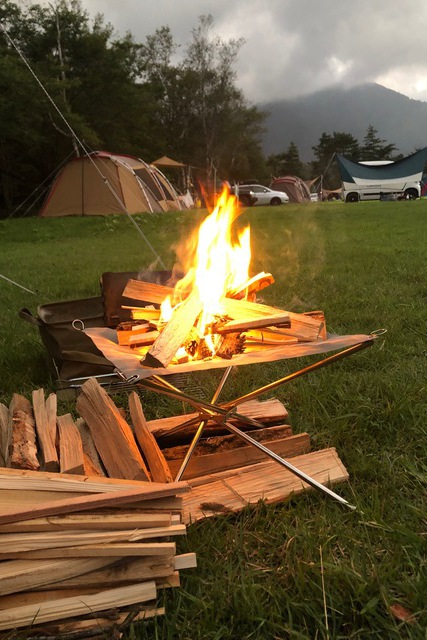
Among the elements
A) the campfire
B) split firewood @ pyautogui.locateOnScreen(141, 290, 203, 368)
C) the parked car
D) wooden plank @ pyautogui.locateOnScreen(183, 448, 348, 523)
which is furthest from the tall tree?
split firewood @ pyautogui.locateOnScreen(141, 290, 203, 368)

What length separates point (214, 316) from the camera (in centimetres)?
189

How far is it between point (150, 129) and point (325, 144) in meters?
59.3

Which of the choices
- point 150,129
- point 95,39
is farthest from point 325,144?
point 95,39

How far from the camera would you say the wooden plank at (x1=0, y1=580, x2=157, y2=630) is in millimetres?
1415

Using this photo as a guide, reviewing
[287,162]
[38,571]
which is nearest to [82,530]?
[38,571]

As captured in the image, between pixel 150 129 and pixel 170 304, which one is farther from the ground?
pixel 150 129

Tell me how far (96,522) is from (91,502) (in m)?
0.06

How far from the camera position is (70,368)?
2.97 m

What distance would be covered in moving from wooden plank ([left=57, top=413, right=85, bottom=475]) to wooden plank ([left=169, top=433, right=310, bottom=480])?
46 centimetres

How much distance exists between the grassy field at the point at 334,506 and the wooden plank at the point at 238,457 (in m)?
0.19

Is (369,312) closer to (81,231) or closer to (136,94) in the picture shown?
(81,231)

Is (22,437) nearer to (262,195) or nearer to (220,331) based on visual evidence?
(220,331)

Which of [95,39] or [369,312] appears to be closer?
[369,312]

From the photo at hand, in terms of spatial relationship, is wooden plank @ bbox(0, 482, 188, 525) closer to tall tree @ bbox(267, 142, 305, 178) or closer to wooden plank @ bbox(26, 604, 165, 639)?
wooden plank @ bbox(26, 604, 165, 639)
